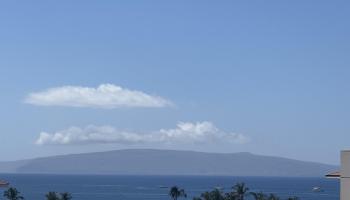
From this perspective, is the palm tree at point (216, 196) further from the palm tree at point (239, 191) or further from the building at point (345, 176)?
the building at point (345, 176)

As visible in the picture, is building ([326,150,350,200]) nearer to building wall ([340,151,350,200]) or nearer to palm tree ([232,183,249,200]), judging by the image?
building wall ([340,151,350,200])

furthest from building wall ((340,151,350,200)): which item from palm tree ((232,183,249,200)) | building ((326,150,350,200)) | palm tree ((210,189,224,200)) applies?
palm tree ((210,189,224,200))

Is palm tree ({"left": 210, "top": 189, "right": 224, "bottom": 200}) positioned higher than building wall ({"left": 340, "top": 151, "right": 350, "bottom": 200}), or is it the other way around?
palm tree ({"left": 210, "top": 189, "right": 224, "bottom": 200})

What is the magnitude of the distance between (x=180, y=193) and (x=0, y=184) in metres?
65.6

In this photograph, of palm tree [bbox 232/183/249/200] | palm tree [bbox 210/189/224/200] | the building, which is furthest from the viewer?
palm tree [bbox 210/189/224/200]

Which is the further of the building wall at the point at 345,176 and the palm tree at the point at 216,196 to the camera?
the palm tree at the point at 216,196

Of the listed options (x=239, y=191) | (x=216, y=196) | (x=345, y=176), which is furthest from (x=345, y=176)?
(x=216, y=196)

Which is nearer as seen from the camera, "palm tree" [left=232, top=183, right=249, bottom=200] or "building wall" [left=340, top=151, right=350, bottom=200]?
"building wall" [left=340, top=151, right=350, bottom=200]

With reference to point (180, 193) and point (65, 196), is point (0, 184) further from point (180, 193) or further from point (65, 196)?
point (180, 193)

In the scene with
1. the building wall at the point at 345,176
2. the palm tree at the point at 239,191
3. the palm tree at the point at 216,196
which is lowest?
the building wall at the point at 345,176

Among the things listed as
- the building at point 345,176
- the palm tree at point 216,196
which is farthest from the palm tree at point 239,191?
the building at point 345,176

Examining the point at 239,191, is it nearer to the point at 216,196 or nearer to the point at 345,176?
the point at 216,196

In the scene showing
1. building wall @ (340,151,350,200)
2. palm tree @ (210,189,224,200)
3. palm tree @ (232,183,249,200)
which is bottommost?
building wall @ (340,151,350,200)

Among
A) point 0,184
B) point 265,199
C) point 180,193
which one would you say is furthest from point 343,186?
point 180,193
